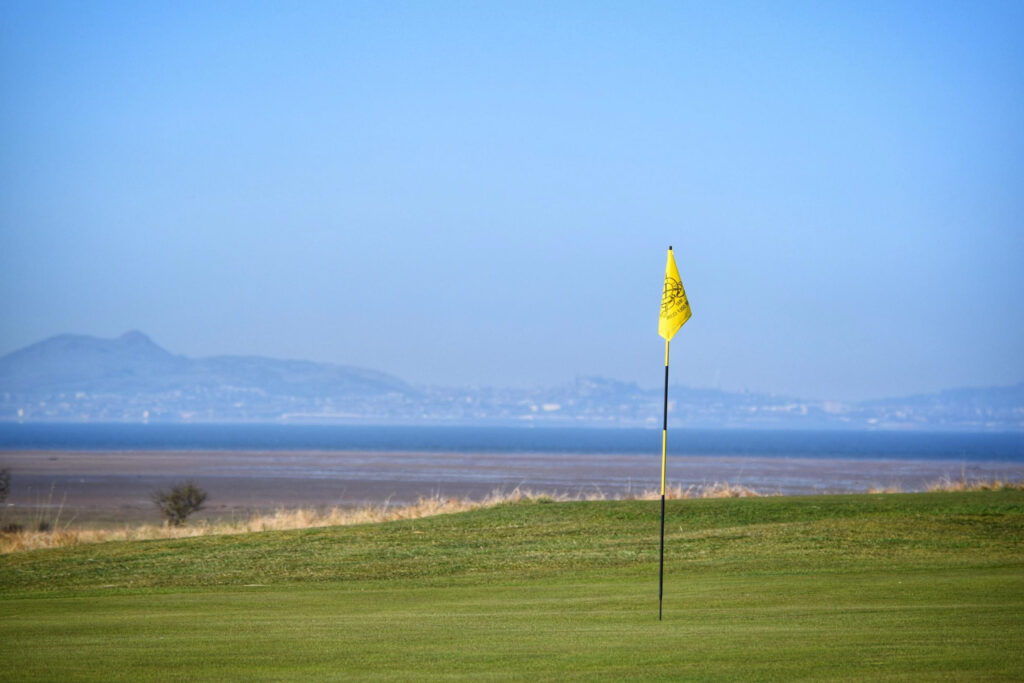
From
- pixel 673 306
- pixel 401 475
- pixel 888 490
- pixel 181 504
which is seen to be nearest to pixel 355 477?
pixel 401 475

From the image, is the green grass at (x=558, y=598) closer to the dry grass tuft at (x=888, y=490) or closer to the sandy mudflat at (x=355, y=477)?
the dry grass tuft at (x=888, y=490)

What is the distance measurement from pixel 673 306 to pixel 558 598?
13.0ft

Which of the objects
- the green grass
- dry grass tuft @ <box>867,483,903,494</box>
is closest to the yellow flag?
the green grass

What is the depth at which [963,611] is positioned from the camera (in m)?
11.5

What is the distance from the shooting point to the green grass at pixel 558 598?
899cm

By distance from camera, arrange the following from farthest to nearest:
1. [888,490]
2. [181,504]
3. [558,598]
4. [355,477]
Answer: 1. [355,477]
2. [888,490]
3. [181,504]
4. [558,598]

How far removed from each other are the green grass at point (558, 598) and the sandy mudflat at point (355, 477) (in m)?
19.4

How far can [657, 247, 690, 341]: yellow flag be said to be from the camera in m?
12.8

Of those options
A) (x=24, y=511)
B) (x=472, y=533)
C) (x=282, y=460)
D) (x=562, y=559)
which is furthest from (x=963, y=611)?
(x=282, y=460)

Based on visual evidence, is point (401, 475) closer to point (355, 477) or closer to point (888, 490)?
point (355, 477)

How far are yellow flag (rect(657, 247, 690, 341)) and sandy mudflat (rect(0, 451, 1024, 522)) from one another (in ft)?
97.6

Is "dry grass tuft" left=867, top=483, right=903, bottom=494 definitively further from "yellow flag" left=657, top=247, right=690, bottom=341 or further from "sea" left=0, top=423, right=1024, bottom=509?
"yellow flag" left=657, top=247, right=690, bottom=341

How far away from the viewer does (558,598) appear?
14391 mm

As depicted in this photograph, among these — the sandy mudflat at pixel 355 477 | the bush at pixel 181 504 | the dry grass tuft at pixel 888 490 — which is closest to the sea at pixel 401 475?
the sandy mudflat at pixel 355 477
